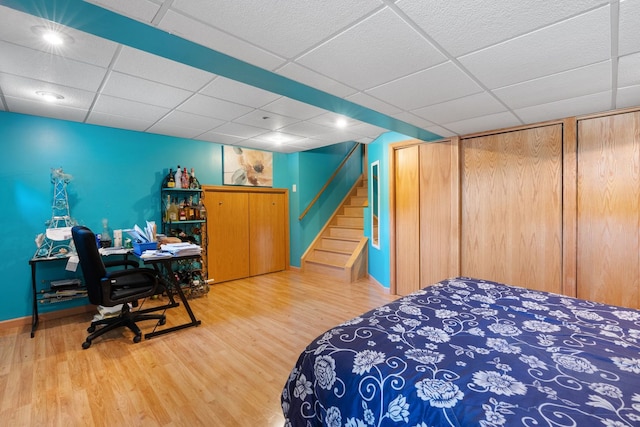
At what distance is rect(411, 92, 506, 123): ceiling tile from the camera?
243cm

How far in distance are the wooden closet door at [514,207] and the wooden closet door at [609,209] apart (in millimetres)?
185

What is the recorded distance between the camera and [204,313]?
347 centimetres

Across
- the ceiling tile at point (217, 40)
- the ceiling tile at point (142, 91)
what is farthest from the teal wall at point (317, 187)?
the ceiling tile at point (217, 40)

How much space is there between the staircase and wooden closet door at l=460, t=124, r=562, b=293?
1.81 metres

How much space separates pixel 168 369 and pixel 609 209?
415 cm

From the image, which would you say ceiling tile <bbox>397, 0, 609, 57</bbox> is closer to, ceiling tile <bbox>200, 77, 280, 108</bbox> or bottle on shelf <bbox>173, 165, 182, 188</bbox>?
ceiling tile <bbox>200, 77, 280, 108</bbox>

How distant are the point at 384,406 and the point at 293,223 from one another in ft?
16.1

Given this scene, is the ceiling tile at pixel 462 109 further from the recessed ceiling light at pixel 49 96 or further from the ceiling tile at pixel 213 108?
the recessed ceiling light at pixel 49 96

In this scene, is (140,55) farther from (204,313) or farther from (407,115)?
(204,313)

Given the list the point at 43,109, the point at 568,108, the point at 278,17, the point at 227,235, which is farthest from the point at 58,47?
the point at 568,108

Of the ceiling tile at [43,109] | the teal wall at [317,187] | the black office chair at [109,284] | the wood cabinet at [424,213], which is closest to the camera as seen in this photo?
the black office chair at [109,284]

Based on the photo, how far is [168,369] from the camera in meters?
2.28

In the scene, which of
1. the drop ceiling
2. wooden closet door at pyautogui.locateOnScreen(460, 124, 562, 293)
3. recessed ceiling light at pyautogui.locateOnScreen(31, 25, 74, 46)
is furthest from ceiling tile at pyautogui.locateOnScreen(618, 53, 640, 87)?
recessed ceiling light at pyautogui.locateOnScreen(31, 25, 74, 46)

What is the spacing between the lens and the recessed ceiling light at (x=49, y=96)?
2604 mm
